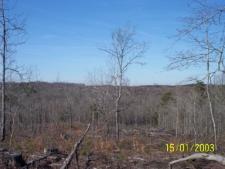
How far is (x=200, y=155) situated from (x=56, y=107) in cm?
3667

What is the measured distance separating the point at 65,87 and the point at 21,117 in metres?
29.9

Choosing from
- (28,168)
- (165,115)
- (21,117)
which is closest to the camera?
(28,168)

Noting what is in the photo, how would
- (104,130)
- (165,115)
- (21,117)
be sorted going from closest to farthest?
1. (104,130)
2. (21,117)
3. (165,115)

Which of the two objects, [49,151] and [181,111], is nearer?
[49,151]

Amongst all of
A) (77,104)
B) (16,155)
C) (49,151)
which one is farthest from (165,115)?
(16,155)

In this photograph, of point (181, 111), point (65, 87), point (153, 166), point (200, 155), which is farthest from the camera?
point (65, 87)

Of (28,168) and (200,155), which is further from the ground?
(200,155)

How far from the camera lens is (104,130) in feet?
84.2

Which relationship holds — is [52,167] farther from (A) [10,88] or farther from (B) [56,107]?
(B) [56,107]

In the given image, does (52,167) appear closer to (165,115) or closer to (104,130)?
(104,130)

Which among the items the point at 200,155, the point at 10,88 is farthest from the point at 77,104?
the point at 200,155

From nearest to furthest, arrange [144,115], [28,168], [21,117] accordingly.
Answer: [28,168] < [21,117] < [144,115]

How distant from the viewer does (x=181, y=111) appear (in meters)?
36.5

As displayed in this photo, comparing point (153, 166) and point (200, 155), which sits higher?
point (200, 155)
